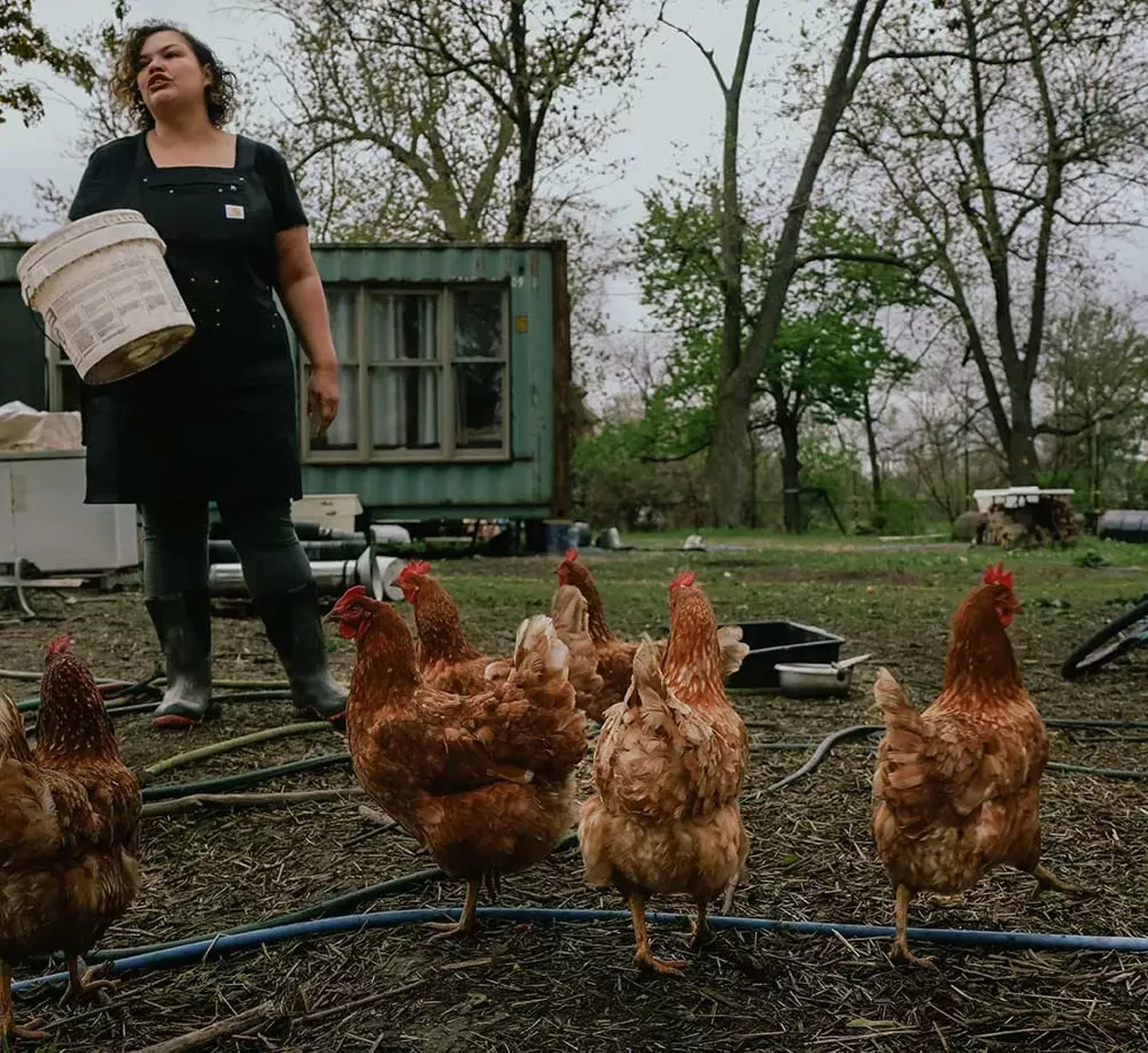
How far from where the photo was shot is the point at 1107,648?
518 cm

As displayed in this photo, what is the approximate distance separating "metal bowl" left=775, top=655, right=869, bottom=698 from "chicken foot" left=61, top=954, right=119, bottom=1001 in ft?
10.7

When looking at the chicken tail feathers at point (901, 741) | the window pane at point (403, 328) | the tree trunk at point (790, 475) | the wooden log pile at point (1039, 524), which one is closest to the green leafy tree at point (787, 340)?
the tree trunk at point (790, 475)

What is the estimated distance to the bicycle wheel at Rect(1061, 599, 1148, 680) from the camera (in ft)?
14.9

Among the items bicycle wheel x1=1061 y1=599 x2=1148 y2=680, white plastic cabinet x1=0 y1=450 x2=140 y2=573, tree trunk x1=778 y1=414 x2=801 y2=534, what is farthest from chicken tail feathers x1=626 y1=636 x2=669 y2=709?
tree trunk x1=778 y1=414 x2=801 y2=534

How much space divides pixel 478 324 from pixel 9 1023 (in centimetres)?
1020

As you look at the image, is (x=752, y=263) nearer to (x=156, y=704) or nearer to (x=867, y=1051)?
(x=156, y=704)

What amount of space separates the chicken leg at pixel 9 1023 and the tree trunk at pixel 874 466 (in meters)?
28.1

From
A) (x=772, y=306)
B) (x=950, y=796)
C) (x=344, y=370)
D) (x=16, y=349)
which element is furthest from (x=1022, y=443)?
(x=950, y=796)

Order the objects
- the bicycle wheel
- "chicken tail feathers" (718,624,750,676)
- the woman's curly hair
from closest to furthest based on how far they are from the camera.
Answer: "chicken tail feathers" (718,624,750,676) < the woman's curly hair < the bicycle wheel

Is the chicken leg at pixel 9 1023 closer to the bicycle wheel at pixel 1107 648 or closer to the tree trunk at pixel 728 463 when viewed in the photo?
the bicycle wheel at pixel 1107 648

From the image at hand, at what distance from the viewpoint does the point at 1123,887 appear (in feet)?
8.32

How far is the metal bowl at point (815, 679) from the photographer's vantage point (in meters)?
4.61

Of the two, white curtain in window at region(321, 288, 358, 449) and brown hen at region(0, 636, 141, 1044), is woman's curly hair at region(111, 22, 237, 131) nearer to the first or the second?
brown hen at region(0, 636, 141, 1044)

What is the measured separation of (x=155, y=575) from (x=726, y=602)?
5.23 meters
